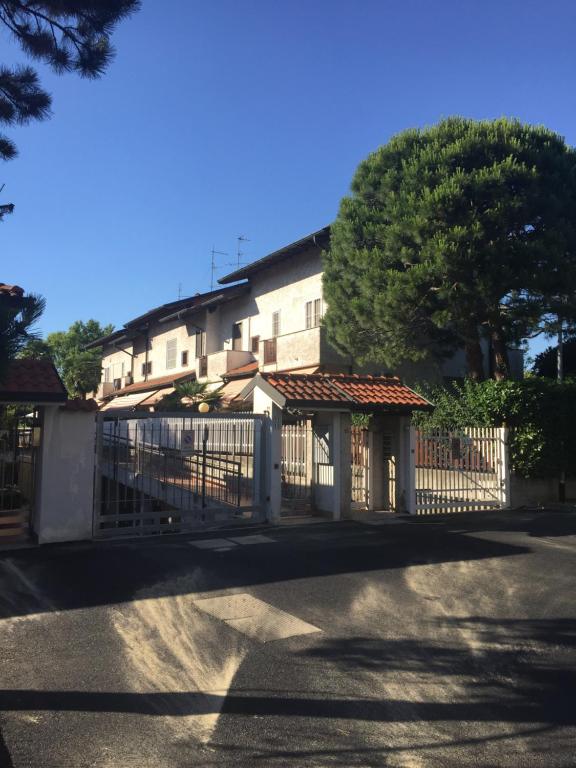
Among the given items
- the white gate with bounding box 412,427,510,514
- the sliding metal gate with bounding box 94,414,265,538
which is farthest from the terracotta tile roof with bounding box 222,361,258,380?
the sliding metal gate with bounding box 94,414,265,538

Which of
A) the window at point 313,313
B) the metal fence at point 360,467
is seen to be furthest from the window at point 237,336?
the metal fence at point 360,467

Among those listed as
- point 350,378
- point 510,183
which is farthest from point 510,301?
point 350,378

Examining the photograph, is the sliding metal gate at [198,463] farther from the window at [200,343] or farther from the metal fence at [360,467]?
the window at [200,343]

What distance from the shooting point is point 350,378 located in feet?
47.7

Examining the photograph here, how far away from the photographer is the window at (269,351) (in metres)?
25.4

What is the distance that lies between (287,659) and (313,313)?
20754 mm

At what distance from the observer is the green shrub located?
631 inches

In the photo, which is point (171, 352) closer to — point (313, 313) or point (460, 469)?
point (313, 313)

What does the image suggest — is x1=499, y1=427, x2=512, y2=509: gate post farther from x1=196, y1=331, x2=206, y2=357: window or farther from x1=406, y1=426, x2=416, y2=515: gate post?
x1=196, y1=331, x2=206, y2=357: window

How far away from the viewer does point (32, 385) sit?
33.0ft

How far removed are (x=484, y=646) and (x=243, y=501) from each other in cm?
790

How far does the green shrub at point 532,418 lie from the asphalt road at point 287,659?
6.98 m

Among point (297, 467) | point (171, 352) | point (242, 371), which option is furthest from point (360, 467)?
point (171, 352)

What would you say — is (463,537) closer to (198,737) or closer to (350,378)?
(350,378)
